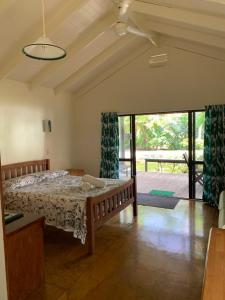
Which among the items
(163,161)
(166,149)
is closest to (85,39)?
(166,149)

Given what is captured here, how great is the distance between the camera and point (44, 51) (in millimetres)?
2539

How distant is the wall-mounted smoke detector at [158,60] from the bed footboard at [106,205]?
257 cm

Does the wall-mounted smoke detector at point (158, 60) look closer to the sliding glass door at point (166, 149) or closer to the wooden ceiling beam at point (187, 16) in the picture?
the sliding glass door at point (166, 149)

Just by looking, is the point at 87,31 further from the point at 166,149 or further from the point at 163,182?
the point at 163,182

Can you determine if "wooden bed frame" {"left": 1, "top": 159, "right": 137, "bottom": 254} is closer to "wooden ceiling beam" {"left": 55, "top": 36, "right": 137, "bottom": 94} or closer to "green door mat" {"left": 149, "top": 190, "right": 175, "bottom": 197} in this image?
"green door mat" {"left": 149, "top": 190, "right": 175, "bottom": 197}

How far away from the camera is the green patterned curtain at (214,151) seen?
15.7 feet

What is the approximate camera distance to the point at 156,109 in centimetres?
552

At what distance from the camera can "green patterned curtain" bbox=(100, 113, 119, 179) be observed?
5.93 meters

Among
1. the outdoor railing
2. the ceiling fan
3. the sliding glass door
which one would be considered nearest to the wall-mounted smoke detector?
the ceiling fan

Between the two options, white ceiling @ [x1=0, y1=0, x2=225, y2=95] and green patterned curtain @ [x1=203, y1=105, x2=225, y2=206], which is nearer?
white ceiling @ [x1=0, y1=0, x2=225, y2=95]

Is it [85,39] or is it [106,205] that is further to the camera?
[85,39]

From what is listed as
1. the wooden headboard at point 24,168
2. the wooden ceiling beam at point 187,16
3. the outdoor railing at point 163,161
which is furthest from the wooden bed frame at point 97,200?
the wooden ceiling beam at point 187,16

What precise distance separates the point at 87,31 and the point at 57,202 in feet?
9.44

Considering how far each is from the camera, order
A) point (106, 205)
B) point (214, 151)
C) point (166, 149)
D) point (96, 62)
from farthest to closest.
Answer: point (166, 149) → point (96, 62) → point (214, 151) → point (106, 205)
